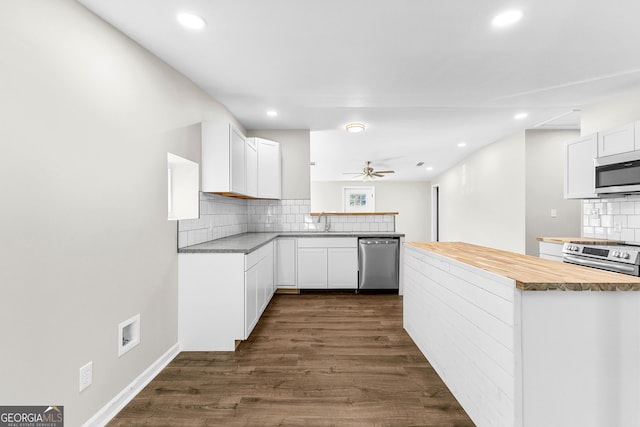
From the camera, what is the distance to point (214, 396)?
1.83m

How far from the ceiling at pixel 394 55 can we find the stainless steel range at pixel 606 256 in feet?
5.34

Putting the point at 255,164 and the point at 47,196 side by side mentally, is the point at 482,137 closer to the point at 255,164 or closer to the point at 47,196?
the point at 255,164

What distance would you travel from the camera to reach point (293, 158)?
4.55m

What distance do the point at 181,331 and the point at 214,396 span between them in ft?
2.63

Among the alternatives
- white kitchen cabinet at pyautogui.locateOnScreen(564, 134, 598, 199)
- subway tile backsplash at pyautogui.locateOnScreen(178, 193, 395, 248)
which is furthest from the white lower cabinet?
white kitchen cabinet at pyautogui.locateOnScreen(564, 134, 598, 199)

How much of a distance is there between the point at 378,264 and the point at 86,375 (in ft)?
11.1

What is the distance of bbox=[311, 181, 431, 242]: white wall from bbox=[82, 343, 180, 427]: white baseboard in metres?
8.08

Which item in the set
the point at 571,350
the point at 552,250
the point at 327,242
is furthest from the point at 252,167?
the point at 552,250

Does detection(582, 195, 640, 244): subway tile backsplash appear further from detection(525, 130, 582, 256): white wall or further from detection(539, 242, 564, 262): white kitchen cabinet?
detection(525, 130, 582, 256): white wall

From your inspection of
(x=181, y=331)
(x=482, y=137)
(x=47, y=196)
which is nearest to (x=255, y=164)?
(x=181, y=331)

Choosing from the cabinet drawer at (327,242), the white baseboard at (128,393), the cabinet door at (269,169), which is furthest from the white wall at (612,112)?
the white baseboard at (128,393)

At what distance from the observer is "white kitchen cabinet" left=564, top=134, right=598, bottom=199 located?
3.09 metres

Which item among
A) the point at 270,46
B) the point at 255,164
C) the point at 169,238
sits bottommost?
the point at 169,238

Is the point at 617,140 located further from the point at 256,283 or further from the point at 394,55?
the point at 256,283
